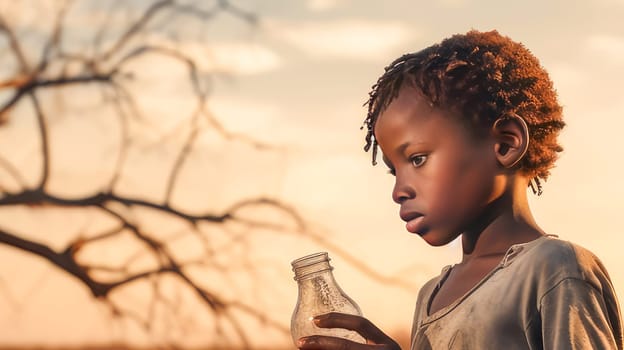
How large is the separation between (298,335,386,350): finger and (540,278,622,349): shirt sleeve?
228 mm

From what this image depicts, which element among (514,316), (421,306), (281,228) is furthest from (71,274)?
(514,316)

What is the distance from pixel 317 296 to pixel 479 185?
29 cm

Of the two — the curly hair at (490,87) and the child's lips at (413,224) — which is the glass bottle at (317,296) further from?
the curly hair at (490,87)

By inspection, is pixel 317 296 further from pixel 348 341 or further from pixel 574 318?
pixel 574 318

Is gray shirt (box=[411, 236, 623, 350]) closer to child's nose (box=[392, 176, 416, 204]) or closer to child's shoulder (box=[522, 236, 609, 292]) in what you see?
child's shoulder (box=[522, 236, 609, 292])

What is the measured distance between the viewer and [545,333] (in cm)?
113

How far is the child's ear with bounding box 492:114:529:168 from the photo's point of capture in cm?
128

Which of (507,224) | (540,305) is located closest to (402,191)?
(507,224)

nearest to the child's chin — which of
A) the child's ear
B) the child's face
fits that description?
the child's face

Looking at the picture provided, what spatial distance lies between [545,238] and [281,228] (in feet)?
10.2

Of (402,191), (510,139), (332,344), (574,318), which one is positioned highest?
(510,139)

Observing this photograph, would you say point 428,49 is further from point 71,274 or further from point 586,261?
point 71,274

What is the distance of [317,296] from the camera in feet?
4.35

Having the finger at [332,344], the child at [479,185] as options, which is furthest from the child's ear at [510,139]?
the finger at [332,344]
